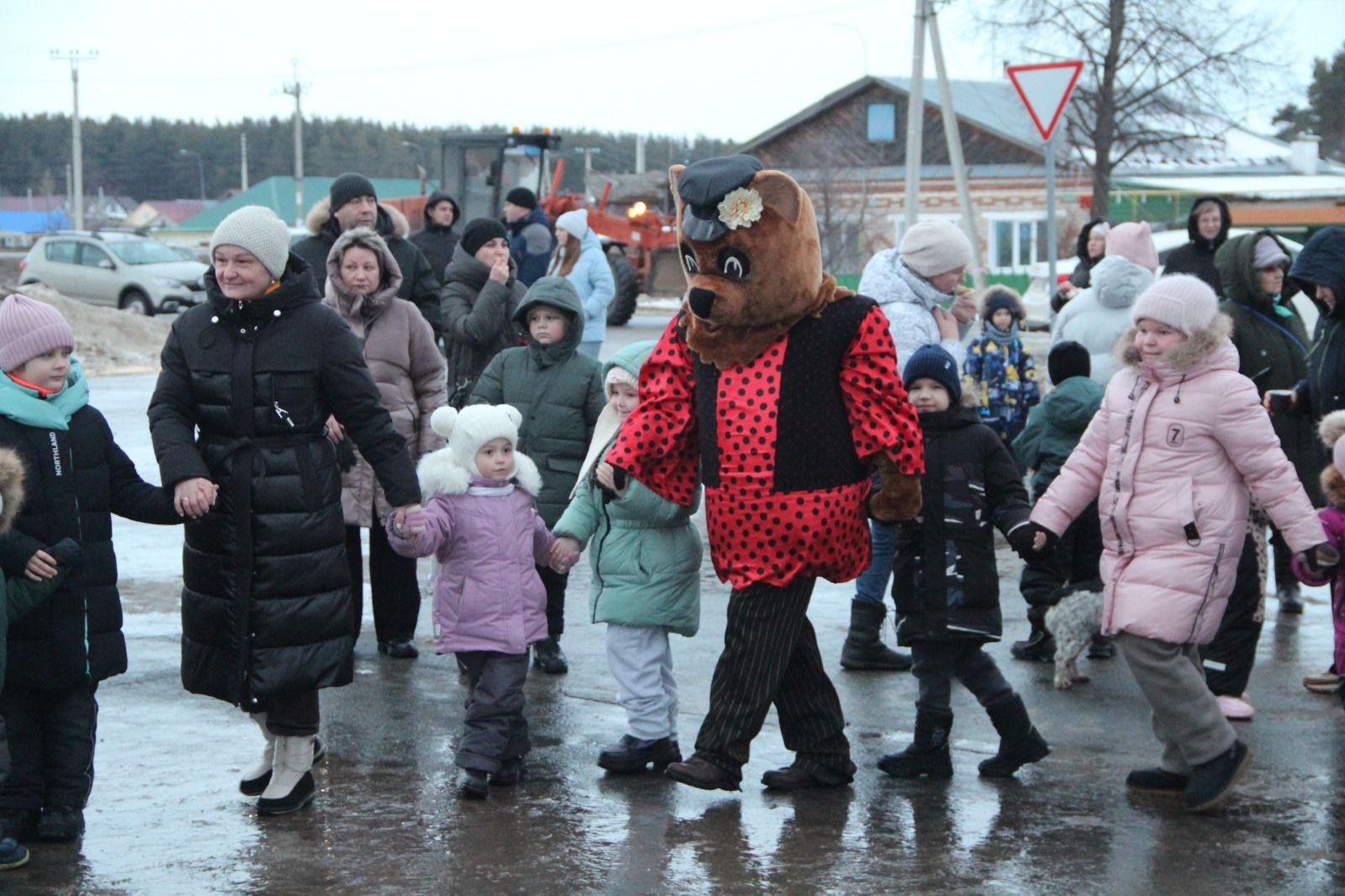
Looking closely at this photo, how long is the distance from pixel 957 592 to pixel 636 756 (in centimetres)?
119

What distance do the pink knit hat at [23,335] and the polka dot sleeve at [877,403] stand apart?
2.31 meters

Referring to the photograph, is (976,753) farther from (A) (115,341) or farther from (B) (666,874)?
(A) (115,341)

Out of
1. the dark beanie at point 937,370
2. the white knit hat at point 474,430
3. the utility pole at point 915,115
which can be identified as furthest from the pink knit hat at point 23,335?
the utility pole at point 915,115

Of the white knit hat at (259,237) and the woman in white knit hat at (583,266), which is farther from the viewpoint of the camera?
the woman in white knit hat at (583,266)

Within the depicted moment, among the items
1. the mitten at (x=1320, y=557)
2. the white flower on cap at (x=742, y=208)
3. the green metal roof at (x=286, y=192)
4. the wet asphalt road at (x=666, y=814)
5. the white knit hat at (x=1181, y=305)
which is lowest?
the wet asphalt road at (x=666, y=814)

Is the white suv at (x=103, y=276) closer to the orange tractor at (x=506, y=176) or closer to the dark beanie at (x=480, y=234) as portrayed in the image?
the orange tractor at (x=506, y=176)

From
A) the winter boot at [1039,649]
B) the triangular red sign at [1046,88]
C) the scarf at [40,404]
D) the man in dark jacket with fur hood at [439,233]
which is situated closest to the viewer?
the scarf at [40,404]

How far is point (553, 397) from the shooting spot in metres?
6.62

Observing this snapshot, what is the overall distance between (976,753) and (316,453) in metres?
2.50

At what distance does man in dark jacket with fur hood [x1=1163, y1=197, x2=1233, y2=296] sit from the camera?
8.60 meters

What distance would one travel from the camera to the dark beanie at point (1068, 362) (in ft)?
23.0

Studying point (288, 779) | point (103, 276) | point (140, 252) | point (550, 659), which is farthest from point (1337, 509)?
point (140, 252)

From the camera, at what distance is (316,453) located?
4934mm

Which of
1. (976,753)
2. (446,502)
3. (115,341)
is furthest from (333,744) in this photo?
(115,341)
